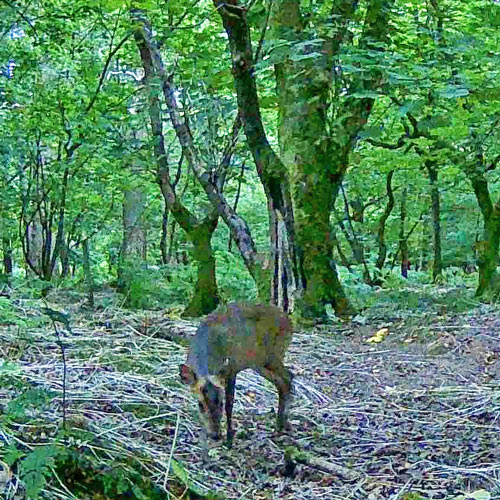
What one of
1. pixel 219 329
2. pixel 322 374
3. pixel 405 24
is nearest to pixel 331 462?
pixel 219 329

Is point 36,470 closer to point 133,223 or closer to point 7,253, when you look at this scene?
point 7,253

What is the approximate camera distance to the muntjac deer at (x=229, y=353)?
92.6 inches

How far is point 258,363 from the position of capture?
2.47 m

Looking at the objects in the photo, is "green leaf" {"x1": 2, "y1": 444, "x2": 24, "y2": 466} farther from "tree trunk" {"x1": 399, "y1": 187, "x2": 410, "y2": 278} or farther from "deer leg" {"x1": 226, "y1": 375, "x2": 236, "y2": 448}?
"tree trunk" {"x1": 399, "y1": 187, "x2": 410, "y2": 278}

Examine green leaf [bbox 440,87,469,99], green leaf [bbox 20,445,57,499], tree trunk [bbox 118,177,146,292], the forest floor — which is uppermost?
green leaf [bbox 440,87,469,99]

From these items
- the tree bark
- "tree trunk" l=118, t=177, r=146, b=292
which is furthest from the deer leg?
"tree trunk" l=118, t=177, r=146, b=292

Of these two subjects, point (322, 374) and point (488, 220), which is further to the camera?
point (488, 220)

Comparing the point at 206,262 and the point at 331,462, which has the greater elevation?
the point at 206,262

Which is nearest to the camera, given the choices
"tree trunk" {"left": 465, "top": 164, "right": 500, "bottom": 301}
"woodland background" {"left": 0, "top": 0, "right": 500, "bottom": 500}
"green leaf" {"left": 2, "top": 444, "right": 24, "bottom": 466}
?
"green leaf" {"left": 2, "top": 444, "right": 24, "bottom": 466}

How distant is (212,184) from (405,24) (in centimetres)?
212

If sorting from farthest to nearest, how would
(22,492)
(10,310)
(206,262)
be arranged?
1. (206,262)
2. (10,310)
3. (22,492)

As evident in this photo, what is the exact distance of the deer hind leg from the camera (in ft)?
8.31

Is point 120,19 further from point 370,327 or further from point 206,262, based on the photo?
point 370,327

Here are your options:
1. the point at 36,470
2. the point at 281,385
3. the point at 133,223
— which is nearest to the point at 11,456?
the point at 36,470
